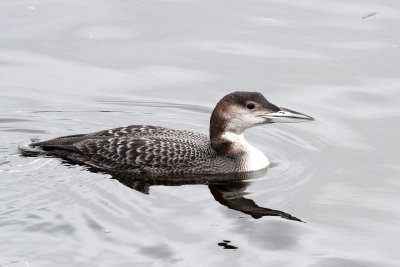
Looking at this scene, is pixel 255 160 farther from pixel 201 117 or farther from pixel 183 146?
pixel 201 117

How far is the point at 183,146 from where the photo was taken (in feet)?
33.0

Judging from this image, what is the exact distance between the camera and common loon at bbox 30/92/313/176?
32.5 feet

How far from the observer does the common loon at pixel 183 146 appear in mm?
9914

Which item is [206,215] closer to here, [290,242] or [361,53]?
[290,242]

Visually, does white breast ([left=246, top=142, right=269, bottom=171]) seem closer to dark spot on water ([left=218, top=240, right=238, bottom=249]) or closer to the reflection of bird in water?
the reflection of bird in water

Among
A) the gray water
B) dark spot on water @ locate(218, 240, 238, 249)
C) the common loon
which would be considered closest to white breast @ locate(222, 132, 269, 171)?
the common loon

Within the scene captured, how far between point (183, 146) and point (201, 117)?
1.61 m

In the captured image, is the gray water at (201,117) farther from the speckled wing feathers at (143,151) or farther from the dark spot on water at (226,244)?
the speckled wing feathers at (143,151)

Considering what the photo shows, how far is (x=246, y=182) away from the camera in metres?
9.88

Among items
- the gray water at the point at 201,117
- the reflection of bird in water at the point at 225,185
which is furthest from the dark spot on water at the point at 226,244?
the reflection of bird in water at the point at 225,185

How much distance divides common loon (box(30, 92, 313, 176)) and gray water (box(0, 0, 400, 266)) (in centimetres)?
23

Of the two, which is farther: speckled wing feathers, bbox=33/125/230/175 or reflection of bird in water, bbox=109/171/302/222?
speckled wing feathers, bbox=33/125/230/175

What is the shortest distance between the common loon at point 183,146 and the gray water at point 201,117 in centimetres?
23

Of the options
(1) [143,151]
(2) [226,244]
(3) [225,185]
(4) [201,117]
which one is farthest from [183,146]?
(2) [226,244]
